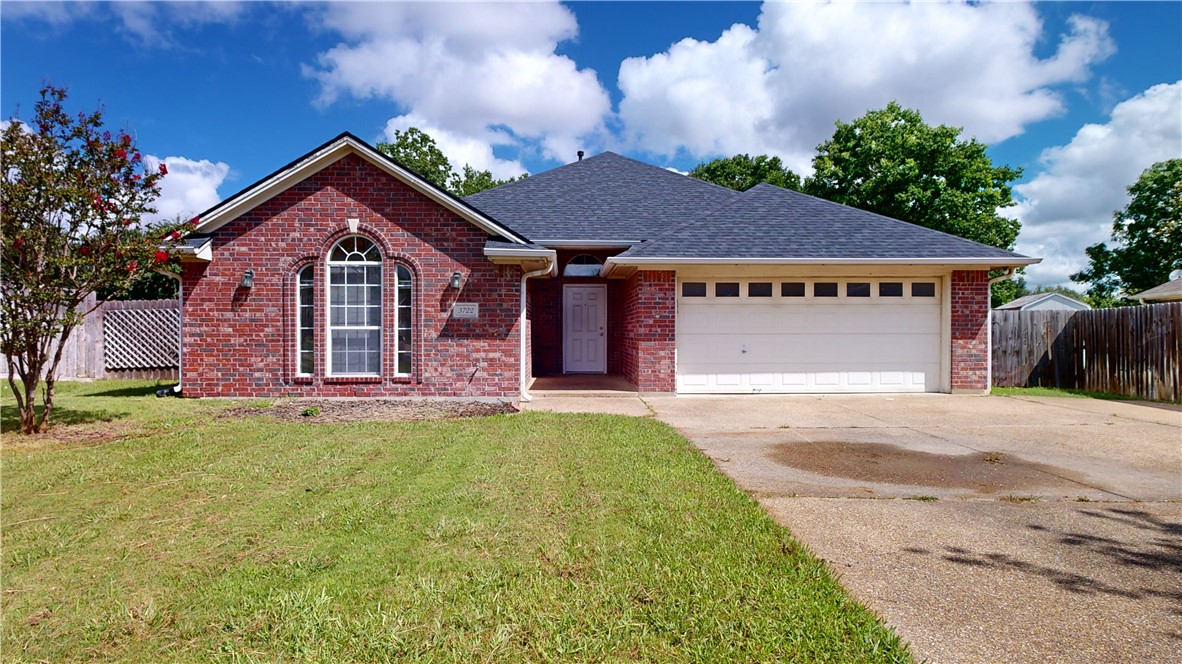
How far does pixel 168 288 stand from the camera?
18.1m

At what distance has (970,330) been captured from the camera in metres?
11.4

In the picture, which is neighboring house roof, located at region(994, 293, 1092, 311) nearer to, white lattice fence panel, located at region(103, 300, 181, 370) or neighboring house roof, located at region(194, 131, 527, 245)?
neighboring house roof, located at region(194, 131, 527, 245)

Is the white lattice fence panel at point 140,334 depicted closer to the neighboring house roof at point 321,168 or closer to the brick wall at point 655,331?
the neighboring house roof at point 321,168

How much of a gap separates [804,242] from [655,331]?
341cm

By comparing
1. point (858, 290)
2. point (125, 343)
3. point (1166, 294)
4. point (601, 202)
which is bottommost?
point (125, 343)

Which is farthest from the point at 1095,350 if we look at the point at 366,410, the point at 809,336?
the point at 366,410

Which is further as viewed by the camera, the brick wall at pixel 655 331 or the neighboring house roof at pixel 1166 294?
the neighboring house roof at pixel 1166 294

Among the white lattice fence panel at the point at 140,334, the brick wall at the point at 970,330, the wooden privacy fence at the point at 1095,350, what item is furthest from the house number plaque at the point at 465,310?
the wooden privacy fence at the point at 1095,350

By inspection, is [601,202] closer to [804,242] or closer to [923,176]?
[804,242]

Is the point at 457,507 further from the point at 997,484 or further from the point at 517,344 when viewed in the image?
the point at 517,344

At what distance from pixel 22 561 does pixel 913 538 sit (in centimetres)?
520

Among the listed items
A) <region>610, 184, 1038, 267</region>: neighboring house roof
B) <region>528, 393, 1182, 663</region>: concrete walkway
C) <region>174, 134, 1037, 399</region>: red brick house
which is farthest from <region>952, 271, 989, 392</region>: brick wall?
<region>528, 393, 1182, 663</region>: concrete walkway

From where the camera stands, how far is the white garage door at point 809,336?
1148 cm

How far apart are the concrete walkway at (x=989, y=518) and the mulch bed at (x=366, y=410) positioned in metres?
3.08
